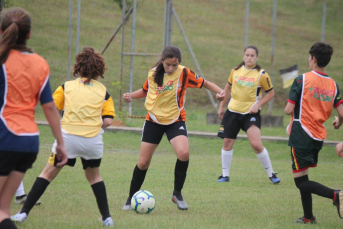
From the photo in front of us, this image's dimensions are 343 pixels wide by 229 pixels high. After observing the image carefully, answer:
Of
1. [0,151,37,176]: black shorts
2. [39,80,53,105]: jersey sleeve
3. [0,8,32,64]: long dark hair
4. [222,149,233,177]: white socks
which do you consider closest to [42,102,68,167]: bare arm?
[39,80,53,105]: jersey sleeve

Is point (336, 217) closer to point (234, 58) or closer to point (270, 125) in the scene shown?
point (270, 125)

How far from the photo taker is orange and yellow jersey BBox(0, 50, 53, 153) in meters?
3.44

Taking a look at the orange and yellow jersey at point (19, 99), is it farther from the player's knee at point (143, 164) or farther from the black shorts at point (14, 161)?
the player's knee at point (143, 164)

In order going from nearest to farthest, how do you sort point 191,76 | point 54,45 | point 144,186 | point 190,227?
point 190,227 < point 191,76 < point 144,186 < point 54,45

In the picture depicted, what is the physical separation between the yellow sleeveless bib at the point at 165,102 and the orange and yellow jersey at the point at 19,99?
2341mm

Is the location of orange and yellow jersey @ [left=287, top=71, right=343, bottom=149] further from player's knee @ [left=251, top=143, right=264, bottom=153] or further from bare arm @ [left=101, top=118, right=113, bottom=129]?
player's knee @ [left=251, top=143, right=264, bottom=153]

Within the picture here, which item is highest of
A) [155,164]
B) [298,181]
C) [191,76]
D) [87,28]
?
[87,28]

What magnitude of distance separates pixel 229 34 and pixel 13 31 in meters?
19.5

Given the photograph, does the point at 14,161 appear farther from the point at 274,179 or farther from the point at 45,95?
the point at 274,179

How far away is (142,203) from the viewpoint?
5402 mm

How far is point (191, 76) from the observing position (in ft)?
19.5

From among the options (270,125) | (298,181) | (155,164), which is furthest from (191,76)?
(270,125)

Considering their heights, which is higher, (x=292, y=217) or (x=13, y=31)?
(x=13, y=31)

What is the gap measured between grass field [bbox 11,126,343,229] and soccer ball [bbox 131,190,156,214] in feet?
0.34
